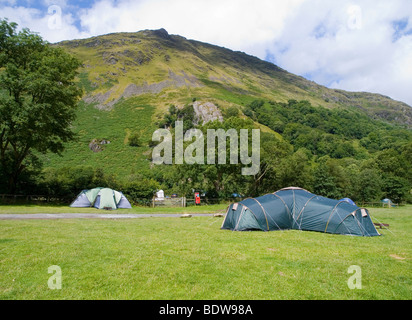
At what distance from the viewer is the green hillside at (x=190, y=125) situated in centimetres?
4500

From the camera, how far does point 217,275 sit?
712 cm

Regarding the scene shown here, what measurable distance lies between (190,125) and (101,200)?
2785 inches

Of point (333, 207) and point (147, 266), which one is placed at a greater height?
point (333, 207)

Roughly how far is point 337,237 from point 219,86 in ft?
527

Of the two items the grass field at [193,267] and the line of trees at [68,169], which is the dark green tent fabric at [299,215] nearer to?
the grass field at [193,267]

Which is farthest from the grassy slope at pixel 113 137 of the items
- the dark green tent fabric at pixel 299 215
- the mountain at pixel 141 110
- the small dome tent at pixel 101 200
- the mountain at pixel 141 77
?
the dark green tent fabric at pixel 299 215

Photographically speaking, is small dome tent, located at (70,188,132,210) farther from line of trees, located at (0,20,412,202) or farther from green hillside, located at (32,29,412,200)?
green hillside, located at (32,29,412,200)

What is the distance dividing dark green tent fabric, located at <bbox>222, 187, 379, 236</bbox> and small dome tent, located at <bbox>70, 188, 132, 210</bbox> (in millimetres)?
16208

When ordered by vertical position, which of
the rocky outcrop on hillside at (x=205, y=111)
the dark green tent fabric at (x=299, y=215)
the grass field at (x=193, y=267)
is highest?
the rocky outcrop on hillside at (x=205, y=111)

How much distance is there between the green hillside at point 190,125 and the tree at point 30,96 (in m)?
6.09

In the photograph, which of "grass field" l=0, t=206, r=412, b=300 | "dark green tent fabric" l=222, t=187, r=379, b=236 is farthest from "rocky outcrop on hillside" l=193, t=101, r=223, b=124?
"grass field" l=0, t=206, r=412, b=300
